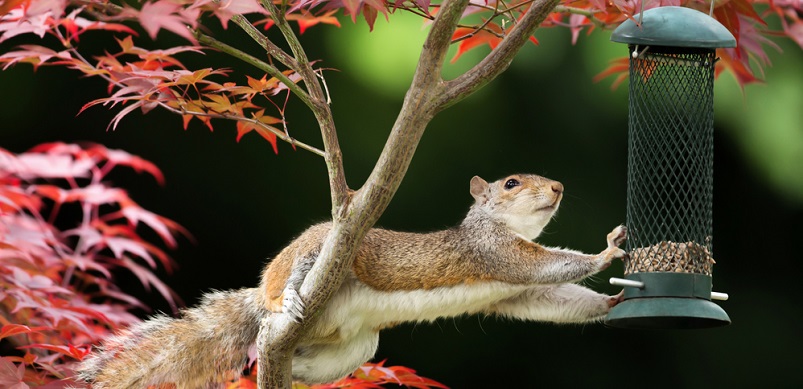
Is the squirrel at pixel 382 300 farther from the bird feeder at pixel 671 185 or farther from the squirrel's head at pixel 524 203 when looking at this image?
the bird feeder at pixel 671 185

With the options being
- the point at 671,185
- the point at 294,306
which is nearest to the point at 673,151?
the point at 671,185

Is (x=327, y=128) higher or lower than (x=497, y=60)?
lower

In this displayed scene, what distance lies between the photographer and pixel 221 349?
308 centimetres

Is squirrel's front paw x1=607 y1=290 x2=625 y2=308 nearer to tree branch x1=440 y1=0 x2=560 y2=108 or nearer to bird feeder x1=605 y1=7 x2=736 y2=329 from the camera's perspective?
bird feeder x1=605 y1=7 x2=736 y2=329

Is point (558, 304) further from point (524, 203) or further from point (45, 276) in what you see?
point (45, 276)

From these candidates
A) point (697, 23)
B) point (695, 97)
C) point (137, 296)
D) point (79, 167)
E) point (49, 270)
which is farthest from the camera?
point (137, 296)

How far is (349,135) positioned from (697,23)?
9.44 ft

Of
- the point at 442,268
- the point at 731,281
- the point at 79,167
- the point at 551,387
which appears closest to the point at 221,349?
the point at 442,268

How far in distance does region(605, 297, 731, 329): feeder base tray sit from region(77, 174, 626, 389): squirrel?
0.20 meters

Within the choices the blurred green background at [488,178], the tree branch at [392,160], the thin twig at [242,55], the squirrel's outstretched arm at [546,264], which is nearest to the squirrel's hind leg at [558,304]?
the squirrel's outstretched arm at [546,264]

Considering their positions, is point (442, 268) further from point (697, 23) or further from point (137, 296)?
point (137, 296)

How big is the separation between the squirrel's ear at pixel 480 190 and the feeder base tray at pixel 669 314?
614mm

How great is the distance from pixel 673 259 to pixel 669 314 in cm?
19

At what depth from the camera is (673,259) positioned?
9.05ft
